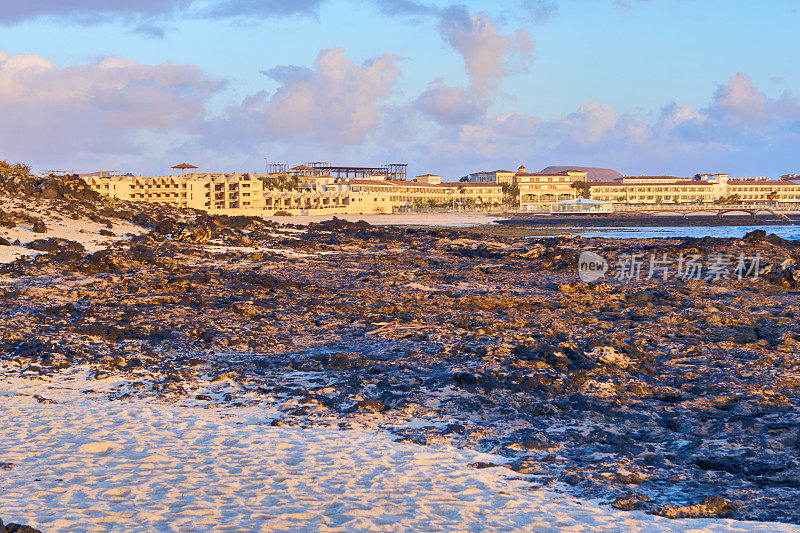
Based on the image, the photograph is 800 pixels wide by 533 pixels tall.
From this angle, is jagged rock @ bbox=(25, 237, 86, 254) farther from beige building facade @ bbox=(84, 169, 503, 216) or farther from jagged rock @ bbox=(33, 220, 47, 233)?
beige building facade @ bbox=(84, 169, 503, 216)

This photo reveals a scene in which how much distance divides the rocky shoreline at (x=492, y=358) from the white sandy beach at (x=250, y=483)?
401 millimetres

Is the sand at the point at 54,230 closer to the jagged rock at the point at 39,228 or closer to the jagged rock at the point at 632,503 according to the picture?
the jagged rock at the point at 39,228

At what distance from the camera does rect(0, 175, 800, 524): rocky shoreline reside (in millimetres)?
6785

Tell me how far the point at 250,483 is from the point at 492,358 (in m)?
5.20

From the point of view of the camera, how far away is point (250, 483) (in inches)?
239

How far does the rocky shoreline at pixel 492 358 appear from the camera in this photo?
679cm

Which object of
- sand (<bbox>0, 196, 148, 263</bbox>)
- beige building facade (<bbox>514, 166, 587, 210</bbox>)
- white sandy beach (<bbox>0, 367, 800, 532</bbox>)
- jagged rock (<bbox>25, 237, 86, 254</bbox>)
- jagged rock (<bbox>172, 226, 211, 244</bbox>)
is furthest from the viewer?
beige building facade (<bbox>514, 166, 587, 210</bbox>)

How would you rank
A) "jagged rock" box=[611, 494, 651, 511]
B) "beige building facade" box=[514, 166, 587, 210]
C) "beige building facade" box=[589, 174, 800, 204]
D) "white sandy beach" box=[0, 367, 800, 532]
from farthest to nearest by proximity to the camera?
"beige building facade" box=[589, 174, 800, 204] < "beige building facade" box=[514, 166, 587, 210] < "jagged rock" box=[611, 494, 651, 511] < "white sandy beach" box=[0, 367, 800, 532]

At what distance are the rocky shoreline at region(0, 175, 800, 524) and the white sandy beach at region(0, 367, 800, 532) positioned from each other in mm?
401

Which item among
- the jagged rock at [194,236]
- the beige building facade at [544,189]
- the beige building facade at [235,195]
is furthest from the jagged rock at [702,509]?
the beige building facade at [544,189]

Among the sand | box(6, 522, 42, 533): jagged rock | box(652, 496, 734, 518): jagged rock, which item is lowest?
box(652, 496, 734, 518): jagged rock

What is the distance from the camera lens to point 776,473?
21.0 feet

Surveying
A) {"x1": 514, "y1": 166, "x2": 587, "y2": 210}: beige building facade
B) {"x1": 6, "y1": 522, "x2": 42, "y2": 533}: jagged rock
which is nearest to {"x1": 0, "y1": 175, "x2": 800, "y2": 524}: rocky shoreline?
{"x1": 6, "y1": 522, "x2": 42, "y2": 533}: jagged rock

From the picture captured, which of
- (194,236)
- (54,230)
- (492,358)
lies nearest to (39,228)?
(54,230)
